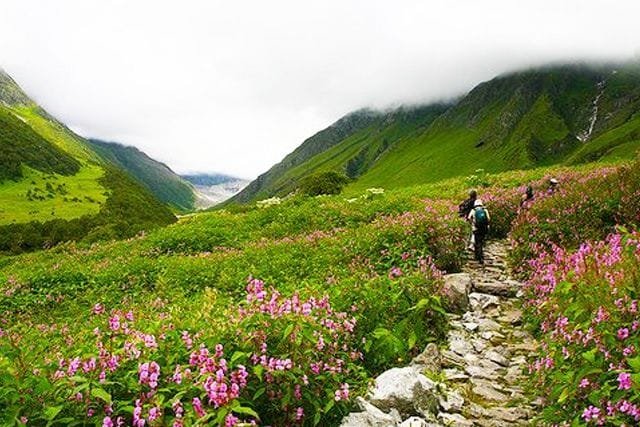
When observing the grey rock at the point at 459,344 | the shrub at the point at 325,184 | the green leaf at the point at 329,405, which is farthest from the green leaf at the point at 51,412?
the shrub at the point at 325,184

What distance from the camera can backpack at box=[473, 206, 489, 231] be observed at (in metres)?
15.4

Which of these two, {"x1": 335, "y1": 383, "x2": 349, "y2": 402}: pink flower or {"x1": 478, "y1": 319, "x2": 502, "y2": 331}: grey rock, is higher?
{"x1": 478, "y1": 319, "x2": 502, "y2": 331}: grey rock

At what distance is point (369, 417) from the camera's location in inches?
237

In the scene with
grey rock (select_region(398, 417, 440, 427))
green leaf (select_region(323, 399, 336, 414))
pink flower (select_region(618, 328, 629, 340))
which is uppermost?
pink flower (select_region(618, 328, 629, 340))

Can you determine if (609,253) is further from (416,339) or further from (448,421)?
(448,421)

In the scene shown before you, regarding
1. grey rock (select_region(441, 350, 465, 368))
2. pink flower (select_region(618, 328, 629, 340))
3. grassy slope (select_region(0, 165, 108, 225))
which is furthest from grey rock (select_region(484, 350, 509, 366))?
grassy slope (select_region(0, 165, 108, 225))

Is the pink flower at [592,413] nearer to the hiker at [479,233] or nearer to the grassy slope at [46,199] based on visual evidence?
the hiker at [479,233]

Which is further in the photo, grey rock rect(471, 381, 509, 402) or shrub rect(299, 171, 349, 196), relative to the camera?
shrub rect(299, 171, 349, 196)

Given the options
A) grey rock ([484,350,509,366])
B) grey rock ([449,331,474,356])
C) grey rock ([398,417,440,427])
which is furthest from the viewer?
grey rock ([449,331,474,356])

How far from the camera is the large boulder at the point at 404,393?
21.3ft

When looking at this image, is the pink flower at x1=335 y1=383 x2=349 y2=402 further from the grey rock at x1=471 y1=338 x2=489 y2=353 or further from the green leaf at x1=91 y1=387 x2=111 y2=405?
the grey rock at x1=471 y1=338 x2=489 y2=353

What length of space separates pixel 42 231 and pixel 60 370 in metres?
139

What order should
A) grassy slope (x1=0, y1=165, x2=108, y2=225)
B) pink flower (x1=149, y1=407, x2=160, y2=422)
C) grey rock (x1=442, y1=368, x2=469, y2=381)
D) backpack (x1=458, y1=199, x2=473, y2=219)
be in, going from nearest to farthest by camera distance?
1. pink flower (x1=149, y1=407, x2=160, y2=422)
2. grey rock (x1=442, y1=368, x2=469, y2=381)
3. backpack (x1=458, y1=199, x2=473, y2=219)
4. grassy slope (x1=0, y1=165, x2=108, y2=225)

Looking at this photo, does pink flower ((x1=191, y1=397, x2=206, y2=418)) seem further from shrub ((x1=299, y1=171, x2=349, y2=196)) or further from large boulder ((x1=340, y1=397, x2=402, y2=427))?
shrub ((x1=299, y1=171, x2=349, y2=196))
